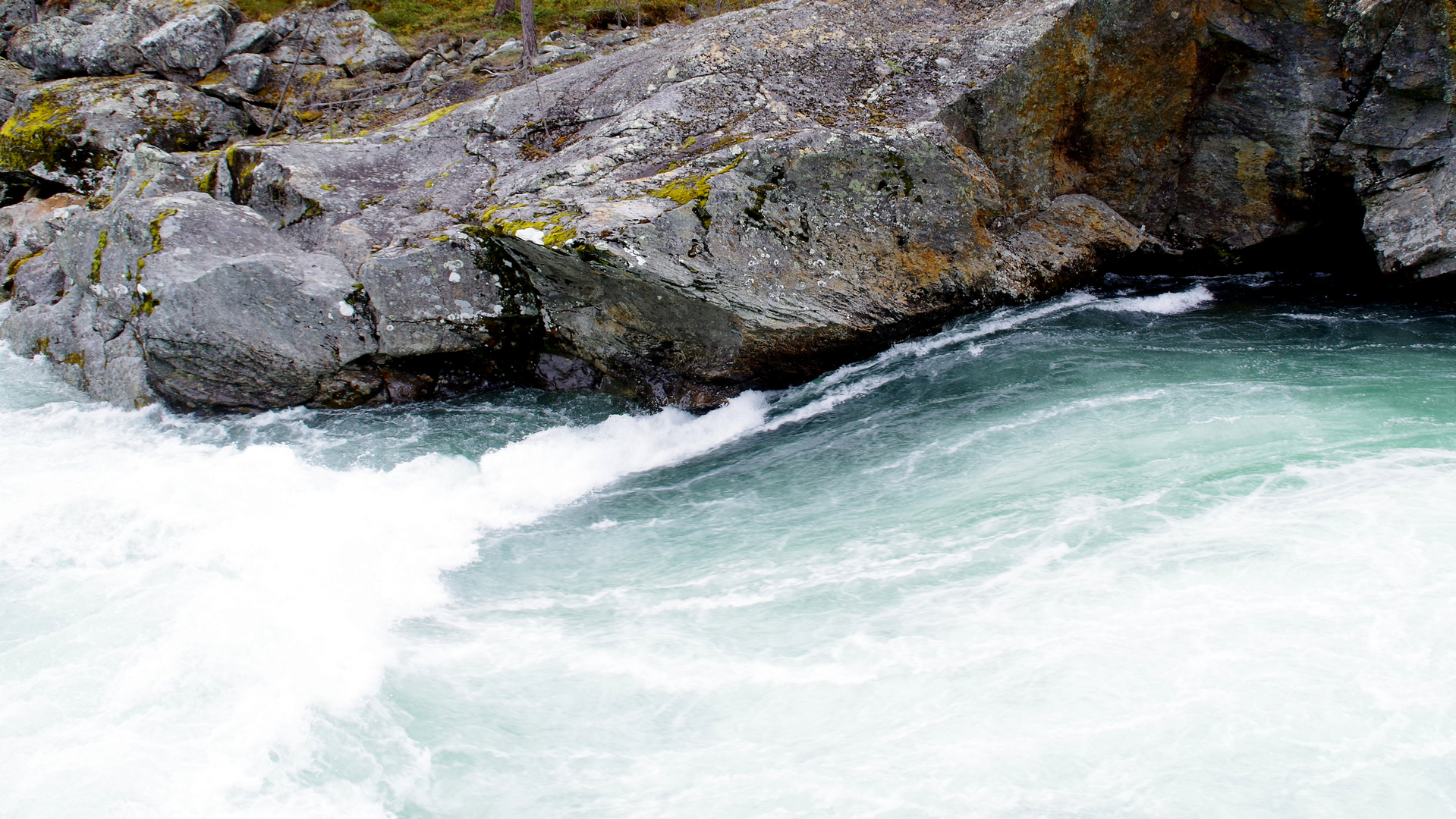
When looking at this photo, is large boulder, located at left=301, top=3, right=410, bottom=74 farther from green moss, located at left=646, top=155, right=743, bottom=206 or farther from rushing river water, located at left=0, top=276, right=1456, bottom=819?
green moss, located at left=646, top=155, right=743, bottom=206

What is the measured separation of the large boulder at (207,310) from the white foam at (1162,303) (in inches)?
411

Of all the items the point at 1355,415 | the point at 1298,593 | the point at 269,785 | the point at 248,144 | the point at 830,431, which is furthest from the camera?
the point at 248,144

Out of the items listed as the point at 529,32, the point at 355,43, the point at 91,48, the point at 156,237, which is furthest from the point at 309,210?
the point at 91,48

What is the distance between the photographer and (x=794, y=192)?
9406mm

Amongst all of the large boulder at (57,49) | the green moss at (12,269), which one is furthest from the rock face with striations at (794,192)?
the large boulder at (57,49)

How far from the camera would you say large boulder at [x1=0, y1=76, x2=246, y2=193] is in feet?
52.8

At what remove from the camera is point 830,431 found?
8.98 m

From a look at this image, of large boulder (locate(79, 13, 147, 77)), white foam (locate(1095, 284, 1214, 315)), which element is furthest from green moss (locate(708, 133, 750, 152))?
large boulder (locate(79, 13, 147, 77))

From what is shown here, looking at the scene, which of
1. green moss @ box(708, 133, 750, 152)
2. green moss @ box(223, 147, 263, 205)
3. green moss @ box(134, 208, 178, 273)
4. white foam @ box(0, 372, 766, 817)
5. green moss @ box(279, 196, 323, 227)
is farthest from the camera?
green moss @ box(223, 147, 263, 205)

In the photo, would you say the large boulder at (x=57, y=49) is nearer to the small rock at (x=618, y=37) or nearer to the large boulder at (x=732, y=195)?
the large boulder at (x=732, y=195)

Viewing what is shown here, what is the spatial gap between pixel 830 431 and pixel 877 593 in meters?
3.44

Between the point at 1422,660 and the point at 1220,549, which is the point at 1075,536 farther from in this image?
the point at 1422,660

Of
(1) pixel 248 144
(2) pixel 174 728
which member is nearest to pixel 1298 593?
(2) pixel 174 728

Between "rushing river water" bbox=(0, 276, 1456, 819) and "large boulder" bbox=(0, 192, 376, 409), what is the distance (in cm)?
69
